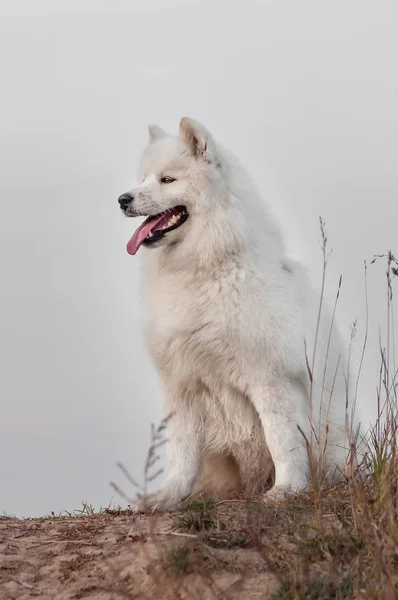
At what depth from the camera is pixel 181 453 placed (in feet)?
20.1

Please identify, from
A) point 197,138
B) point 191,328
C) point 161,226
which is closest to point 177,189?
point 161,226

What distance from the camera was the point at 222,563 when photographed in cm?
390

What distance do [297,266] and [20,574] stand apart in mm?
3273

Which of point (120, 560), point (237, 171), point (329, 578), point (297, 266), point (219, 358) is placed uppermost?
point (237, 171)

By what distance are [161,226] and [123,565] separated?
2789mm

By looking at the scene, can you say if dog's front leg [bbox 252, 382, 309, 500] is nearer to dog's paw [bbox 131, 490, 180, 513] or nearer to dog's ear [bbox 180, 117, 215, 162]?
dog's paw [bbox 131, 490, 180, 513]

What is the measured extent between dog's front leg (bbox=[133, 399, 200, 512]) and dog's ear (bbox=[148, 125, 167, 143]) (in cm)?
219

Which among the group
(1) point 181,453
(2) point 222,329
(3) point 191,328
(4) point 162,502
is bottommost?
(4) point 162,502

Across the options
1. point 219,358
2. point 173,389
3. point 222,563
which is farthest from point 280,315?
point 222,563

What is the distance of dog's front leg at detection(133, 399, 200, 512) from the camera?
5977mm

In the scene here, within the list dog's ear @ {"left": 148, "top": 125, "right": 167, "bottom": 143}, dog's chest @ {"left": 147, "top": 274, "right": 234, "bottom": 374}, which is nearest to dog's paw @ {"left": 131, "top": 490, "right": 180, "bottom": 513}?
dog's chest @ {"left": 147, "top": 274, "right": 234, "bottom": 374}

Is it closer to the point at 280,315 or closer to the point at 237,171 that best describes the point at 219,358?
the point at 280,315

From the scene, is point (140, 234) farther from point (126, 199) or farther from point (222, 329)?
point (222, 329)

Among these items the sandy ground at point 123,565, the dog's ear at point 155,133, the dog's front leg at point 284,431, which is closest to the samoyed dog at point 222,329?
the dog's front leg at point 284,431
